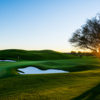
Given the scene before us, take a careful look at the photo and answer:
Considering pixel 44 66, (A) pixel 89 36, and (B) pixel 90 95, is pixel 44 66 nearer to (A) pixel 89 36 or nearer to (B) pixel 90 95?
(A) pixel 89 36

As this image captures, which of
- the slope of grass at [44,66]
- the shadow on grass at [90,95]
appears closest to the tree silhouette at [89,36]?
the slope of grass at [44,66]

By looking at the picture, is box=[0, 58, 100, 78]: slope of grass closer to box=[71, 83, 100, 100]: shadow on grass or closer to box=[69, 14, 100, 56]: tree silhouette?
box=[69, 14, 100, 56]: tree silhouette

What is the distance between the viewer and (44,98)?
32.5 ft

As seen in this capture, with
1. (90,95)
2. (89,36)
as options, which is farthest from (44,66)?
(90,95)

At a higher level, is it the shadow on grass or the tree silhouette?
the tree silhouette

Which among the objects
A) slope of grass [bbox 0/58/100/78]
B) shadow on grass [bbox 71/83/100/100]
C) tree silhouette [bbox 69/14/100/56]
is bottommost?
slope of grass [bbox 0/58/100/78]

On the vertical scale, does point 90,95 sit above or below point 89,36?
below

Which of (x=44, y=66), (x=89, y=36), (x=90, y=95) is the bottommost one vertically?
(x=44, y=66)

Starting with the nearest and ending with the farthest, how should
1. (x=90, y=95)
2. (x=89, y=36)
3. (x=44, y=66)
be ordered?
(x=90, y=95) → (x=89, y=36) → (x=44, y=66)

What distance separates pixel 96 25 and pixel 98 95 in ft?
73.2

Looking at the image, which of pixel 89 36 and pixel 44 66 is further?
pixel 44 66

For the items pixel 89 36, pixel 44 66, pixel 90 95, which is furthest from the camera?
pixel 44 66

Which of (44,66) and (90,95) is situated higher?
(90,95)

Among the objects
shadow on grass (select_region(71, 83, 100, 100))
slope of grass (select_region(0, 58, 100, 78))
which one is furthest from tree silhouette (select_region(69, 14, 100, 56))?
shadow on grass (select_region(71, 83, 100, 100))
